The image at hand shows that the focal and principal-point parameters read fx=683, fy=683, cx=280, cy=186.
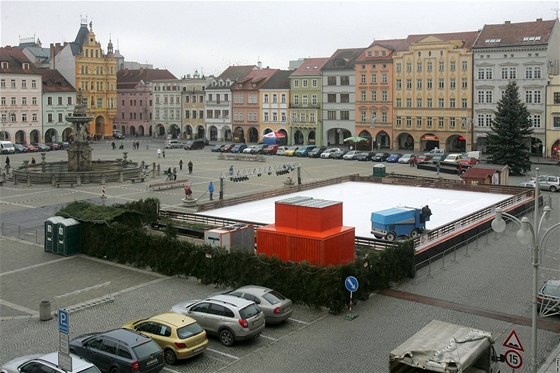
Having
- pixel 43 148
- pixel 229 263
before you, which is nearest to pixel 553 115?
pixel 229 263

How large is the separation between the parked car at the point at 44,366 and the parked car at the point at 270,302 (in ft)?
19.2

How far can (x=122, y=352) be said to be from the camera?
616 inches

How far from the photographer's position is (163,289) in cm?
2306

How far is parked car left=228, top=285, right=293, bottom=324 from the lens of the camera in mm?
19200

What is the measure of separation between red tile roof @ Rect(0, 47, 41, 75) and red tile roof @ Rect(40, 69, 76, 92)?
106 inches

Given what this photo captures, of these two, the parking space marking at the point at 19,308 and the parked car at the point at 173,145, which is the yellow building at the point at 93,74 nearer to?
the parked car at the point at 173,145

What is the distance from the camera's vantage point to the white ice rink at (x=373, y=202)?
111 ft

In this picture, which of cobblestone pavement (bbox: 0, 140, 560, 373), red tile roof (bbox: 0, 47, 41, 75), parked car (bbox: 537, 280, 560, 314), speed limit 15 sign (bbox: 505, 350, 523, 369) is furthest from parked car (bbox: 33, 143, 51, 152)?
speed limit 15 sign (bbox: 505, 350, 523, 369)

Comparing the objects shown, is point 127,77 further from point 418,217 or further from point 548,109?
point 418,217

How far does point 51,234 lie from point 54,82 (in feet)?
245

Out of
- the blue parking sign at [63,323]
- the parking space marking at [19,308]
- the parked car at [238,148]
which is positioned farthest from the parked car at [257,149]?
the blue parking sign at [63,323]

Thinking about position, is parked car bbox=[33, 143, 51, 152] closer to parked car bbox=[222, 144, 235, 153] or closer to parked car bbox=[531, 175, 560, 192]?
parked car bbox=[222, 144, 235, 153]

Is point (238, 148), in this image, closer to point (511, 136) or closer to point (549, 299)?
point (511, 136)

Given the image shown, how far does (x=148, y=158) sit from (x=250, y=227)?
48.8m
